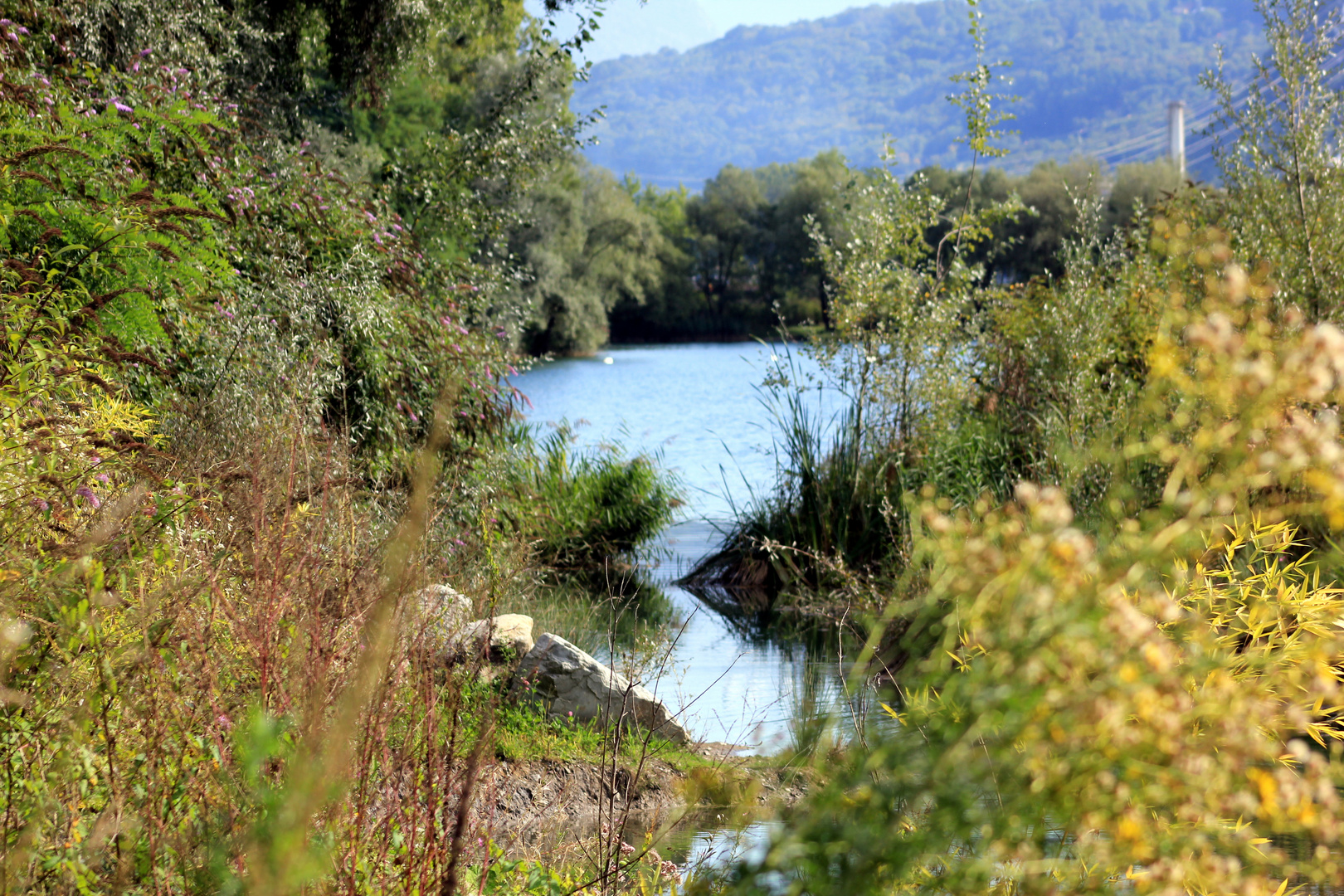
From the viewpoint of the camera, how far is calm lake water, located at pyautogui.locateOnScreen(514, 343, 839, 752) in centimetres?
644

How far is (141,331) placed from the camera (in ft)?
15.5

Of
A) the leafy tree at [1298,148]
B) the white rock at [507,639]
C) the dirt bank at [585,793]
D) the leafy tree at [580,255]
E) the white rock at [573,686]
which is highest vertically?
the leafy tree at [580,255]

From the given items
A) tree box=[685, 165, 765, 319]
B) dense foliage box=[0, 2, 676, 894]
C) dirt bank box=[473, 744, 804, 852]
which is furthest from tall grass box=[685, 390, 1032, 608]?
tree box=[685, 165, 765, 319]

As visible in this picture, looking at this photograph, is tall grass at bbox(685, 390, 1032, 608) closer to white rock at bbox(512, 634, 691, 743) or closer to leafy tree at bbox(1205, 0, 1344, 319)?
leafy tree at bbox(1205, 0, 1344, 319)

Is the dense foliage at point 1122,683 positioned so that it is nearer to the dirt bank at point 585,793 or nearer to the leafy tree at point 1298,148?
the dirt bank at point 585,793

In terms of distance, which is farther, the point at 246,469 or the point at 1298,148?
the point at 1298,148

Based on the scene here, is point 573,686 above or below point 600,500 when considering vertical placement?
below

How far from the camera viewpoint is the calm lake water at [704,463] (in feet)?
21.1

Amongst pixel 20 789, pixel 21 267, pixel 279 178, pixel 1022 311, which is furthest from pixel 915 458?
pixel 20 789

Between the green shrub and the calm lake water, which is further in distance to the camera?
the green shrub

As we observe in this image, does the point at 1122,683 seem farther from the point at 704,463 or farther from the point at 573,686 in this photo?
the point at 704,463

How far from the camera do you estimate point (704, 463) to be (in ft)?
53.7

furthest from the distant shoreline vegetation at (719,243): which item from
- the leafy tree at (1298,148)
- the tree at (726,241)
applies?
the leafy tree at (1298,148)

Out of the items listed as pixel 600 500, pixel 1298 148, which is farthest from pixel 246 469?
pixel 1298 148
